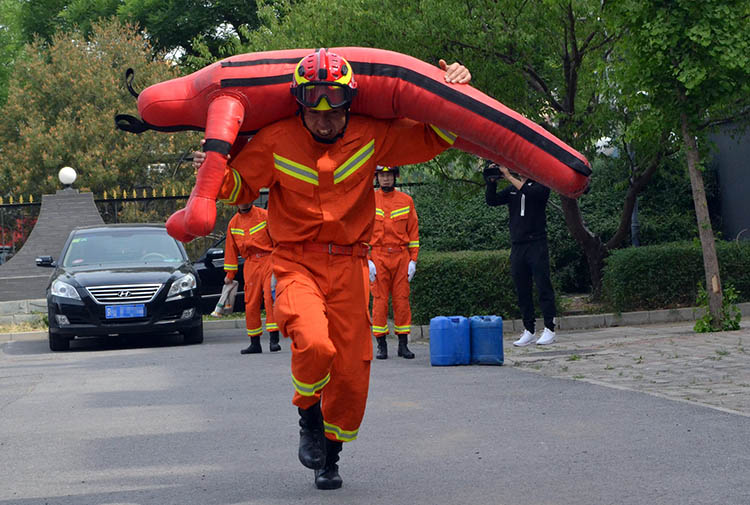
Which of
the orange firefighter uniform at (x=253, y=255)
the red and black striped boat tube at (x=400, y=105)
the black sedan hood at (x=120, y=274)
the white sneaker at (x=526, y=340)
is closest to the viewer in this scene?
the red and black striped boat tube at (x=400, y=105)

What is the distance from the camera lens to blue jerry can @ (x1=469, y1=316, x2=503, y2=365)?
10945 mm

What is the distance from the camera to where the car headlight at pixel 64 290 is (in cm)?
1481

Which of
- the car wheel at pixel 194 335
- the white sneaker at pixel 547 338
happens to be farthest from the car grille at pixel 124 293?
the white sneaker at pixel 547 338

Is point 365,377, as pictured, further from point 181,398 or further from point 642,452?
point 181,398

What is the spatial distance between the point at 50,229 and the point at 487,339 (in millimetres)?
13946

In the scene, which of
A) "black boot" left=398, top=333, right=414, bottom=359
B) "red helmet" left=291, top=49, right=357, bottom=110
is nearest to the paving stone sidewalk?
"black boot" left=398, top=333, right=414, bottom=359

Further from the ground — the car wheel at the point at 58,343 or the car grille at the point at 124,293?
the car grille at the point at 124,293

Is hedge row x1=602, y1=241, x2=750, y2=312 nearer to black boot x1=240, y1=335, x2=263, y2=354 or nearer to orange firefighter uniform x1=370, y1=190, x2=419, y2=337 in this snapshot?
orange firefighter uniform x1=370, y1=190, x2=419, y2=337

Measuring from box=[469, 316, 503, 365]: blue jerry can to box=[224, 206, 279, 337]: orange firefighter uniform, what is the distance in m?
3.26

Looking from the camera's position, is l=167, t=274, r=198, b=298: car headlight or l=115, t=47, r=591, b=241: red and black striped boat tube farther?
l=167, t=274, r=198, b=298: car headlight

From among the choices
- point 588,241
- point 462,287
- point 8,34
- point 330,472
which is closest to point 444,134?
point 330,472

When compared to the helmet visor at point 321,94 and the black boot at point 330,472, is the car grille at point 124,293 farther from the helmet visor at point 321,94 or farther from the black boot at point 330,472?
the helmet visor at point 321,94

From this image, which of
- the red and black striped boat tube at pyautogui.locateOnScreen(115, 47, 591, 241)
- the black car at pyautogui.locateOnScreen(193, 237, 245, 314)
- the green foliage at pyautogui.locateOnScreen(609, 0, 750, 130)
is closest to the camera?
the red and black striped boat tube at pyautogui.locateOnScreen(115, 47, 591, 241)

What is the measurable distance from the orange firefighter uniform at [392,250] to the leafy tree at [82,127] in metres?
18.4
